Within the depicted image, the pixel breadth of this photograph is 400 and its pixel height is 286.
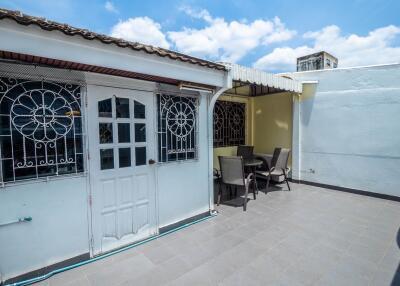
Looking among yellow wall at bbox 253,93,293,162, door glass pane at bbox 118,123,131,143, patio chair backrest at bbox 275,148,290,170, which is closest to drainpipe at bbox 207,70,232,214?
door glass pane at bbox 118,123,131,143

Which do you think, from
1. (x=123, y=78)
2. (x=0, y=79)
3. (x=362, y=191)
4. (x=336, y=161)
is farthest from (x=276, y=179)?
(x=0, y=79)

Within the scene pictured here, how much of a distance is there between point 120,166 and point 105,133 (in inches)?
21.0

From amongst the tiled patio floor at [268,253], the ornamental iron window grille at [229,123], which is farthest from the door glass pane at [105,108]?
the ornamental iron window grille at [229,123]

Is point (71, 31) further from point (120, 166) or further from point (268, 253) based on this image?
point (268, 253)

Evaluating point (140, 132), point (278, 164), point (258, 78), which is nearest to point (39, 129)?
point (140, 132)

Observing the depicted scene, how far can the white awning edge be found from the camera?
3.92 metres

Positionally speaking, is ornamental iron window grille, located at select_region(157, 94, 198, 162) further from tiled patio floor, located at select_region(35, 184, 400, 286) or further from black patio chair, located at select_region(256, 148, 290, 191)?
black patio chair, located at select_region(256, 148, 290, 191)

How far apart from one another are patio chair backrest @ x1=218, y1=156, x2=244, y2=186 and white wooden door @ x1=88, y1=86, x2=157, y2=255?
185cm

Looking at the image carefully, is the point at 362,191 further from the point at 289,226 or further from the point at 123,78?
the point at 123,78

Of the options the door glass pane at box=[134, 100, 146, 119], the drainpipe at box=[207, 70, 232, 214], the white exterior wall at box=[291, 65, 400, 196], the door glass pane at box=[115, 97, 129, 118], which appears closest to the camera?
the door glass pane at box=[115, 97, 129, 118]

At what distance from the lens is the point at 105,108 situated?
2.88m

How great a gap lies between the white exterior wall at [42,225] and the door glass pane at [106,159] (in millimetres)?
293

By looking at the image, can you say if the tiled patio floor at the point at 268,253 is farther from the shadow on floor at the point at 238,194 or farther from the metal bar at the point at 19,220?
the metal bar at the point at 19,220

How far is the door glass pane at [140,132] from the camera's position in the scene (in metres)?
3.20
